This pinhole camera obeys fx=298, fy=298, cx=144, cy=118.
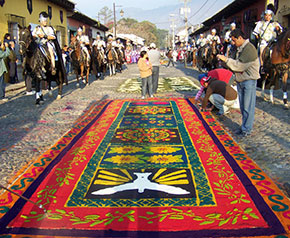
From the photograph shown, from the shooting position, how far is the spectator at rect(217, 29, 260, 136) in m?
5.18

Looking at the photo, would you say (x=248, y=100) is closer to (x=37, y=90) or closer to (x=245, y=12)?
(x=37, y=90)

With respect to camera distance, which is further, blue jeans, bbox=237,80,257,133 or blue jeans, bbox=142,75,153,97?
blue jeans, bbox=142,75,153,97

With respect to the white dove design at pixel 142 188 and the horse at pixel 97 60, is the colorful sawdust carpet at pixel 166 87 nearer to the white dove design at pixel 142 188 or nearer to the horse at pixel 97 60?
the horse at pixel 97 60

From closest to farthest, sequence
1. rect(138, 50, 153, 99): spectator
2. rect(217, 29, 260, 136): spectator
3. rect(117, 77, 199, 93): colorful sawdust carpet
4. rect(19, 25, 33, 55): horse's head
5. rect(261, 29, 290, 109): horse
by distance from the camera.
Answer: rect(217, 29, 260, 136): spectator, rect(261, 29, 290, 109): horse, rect(19, 25, 33, 55): horse's head, rect(138, 50, 153, 99): spectator, rect(117, 77, 199, 93): colorful sawdust carpet

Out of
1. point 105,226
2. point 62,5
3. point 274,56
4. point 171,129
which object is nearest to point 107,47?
point 62,5

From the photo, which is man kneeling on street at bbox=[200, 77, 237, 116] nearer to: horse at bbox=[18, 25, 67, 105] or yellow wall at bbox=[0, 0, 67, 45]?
horse at bbox=[18, 25, 67, 105]

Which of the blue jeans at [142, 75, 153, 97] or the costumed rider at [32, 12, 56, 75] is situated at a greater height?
the costumed rider at [32, 12, 56, 75]

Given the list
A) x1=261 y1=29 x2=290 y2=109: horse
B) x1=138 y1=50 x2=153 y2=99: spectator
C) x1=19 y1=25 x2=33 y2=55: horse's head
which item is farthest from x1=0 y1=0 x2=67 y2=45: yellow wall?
x1=261 y1=29 x2=290 y2=109: horse

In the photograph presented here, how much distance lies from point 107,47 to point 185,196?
1665 centimetres

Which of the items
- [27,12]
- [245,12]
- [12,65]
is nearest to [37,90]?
[12,65]

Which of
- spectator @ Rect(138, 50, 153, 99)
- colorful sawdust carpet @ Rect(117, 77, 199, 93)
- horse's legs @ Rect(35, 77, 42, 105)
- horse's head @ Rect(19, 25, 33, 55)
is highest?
horse's head @ Rect(19, 25, 33, 55)

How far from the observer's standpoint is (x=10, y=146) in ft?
17.4

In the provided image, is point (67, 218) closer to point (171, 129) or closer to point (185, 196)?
point (185, 196)

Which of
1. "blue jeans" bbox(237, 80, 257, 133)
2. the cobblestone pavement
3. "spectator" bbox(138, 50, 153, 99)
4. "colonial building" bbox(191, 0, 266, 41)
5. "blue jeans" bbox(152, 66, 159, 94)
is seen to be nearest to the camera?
the cobblestone pavement
